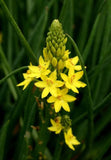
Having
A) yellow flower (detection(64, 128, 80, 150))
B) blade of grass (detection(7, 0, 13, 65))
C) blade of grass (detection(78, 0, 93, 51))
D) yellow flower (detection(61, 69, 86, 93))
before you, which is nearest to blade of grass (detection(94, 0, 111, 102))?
blade of grass (detection(78, 0, 93, 51))

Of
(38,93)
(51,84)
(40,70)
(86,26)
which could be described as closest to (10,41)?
(86,26)

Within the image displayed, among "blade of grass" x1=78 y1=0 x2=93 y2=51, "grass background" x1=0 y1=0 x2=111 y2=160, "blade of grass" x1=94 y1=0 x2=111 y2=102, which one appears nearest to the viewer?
"grass background" x1=0 y1=0 x2=111 y2=160

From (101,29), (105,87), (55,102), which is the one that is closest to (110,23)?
(101,29)

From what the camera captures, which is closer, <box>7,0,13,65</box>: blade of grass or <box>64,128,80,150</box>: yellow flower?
<box>64,128,80,150</box>: yellow flower

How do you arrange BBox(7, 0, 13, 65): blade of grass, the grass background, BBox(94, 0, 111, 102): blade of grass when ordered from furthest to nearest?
BBox(7, 0, 13, 65): blade of grass < BBox(94, 0, 111, 102): blade of grass < the grass background

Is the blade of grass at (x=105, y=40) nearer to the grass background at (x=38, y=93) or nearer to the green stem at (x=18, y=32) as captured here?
the grass background at (x=38, y=93)

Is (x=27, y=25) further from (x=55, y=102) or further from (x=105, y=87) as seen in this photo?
(x=55, y=102)

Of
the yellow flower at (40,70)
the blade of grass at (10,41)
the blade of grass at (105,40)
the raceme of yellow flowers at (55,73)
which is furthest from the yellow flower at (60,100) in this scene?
the blade of grass at (10,41)

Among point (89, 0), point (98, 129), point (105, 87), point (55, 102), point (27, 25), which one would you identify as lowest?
point (98, 129)

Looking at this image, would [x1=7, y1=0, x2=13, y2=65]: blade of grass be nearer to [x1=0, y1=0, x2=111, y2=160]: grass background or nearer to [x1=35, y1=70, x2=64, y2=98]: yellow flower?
[x1=0, y1=0, x2=111, y2=160]: grass background
